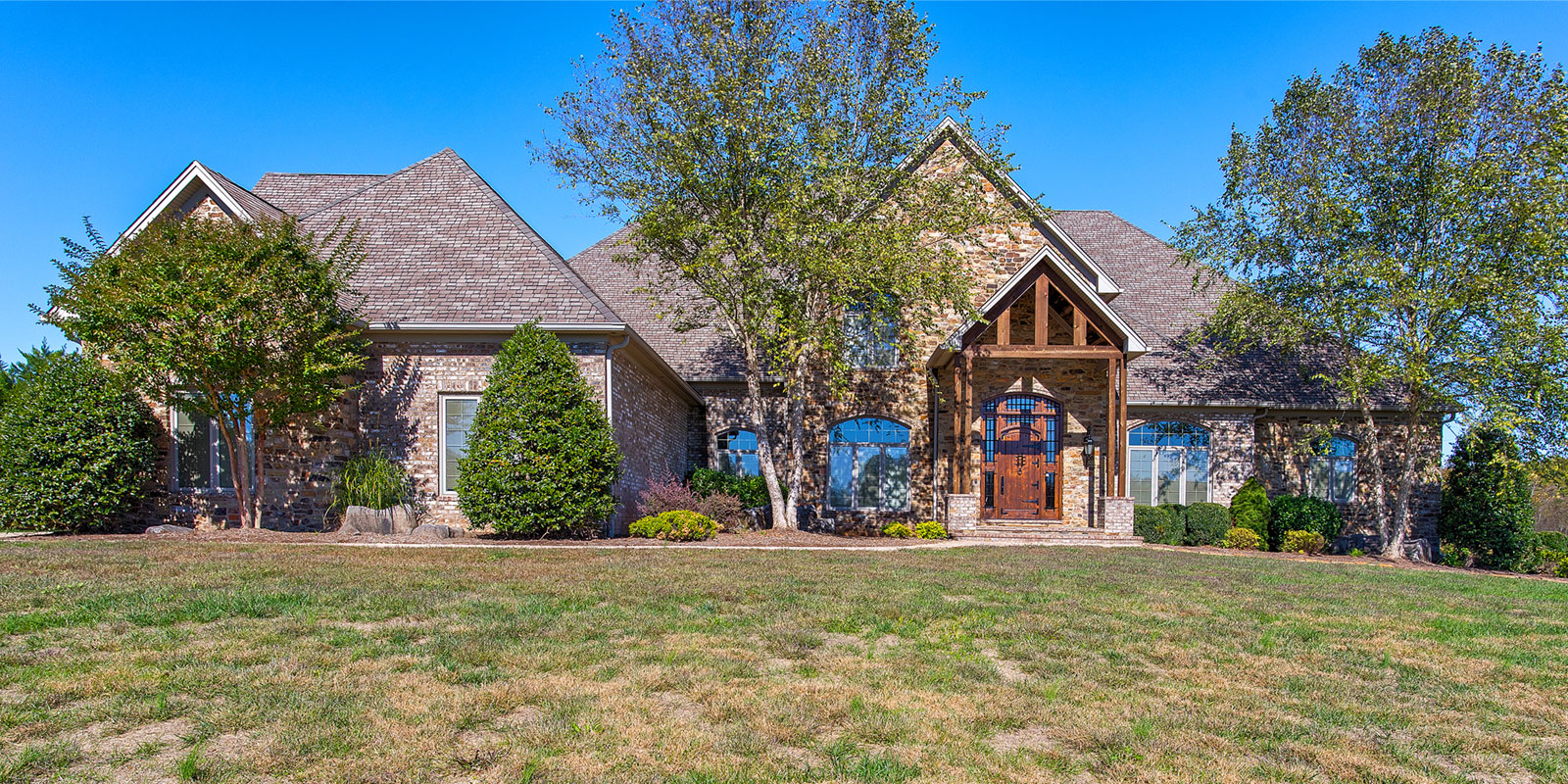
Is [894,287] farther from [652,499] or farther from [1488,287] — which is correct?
[1488,287]

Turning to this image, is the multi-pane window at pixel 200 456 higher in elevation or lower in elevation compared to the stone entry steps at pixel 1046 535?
higher

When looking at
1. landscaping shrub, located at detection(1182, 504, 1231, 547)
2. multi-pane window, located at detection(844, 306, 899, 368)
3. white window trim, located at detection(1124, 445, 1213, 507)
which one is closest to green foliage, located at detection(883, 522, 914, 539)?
multi-pane window, located at detection(844, 306, 899, 368)

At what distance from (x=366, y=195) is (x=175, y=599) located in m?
12.7

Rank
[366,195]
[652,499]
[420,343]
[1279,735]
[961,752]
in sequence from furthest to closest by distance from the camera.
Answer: [366,195] < [652,499] < [420,343] < [1279,735] < [961,752]

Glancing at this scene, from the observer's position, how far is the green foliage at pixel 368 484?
14.1 meters

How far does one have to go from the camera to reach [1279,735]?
4262 mm

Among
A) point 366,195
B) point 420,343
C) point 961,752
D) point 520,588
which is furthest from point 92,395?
point 961,752

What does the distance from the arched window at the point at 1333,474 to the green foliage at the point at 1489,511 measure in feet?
6.70

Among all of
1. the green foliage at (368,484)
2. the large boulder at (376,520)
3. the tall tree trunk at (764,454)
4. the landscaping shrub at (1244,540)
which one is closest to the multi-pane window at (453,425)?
the green foliage at (368,484)

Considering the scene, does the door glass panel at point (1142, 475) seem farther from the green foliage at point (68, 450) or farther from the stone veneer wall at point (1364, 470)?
the green foliage at point (68, 450)

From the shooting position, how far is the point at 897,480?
66.0 ft

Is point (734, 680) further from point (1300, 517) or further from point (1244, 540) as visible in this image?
point (1300, 517)

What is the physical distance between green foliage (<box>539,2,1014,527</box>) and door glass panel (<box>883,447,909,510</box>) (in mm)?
4378

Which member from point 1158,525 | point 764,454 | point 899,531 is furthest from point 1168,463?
point 764,454
